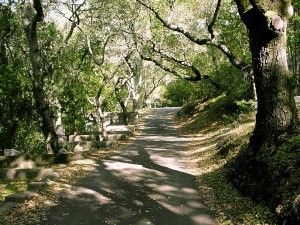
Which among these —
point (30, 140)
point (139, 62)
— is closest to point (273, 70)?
point (30, 140)

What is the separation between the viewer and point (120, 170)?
11.4 m

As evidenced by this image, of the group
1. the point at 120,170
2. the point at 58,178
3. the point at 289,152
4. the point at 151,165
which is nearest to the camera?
the point at 289,152

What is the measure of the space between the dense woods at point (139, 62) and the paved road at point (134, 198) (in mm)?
1477

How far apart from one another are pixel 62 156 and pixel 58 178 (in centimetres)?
350

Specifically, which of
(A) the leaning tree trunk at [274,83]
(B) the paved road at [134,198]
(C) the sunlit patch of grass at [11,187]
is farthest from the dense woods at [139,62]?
(C) the sunlit patch of grass at [11,187]

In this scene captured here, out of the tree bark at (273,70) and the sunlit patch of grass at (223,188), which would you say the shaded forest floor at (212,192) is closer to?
the sunlit patch of grass at (223,188)

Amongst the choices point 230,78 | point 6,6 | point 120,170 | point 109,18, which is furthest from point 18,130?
point 230,78

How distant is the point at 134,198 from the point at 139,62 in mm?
26512

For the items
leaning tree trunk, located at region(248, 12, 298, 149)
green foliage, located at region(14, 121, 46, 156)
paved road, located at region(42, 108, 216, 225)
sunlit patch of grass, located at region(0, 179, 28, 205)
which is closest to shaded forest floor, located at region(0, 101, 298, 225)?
paved road, located at region(42, 108, 216, 225)

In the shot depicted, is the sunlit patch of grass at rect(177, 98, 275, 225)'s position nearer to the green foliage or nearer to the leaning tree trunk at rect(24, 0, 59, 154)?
the leaning tree trunk at rect(24, 0, 59, 154)

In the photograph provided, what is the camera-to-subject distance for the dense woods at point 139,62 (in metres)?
7.70

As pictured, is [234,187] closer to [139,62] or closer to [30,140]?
[30,140]

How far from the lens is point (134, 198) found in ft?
26.7

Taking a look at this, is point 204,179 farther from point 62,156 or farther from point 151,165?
point 62,156
